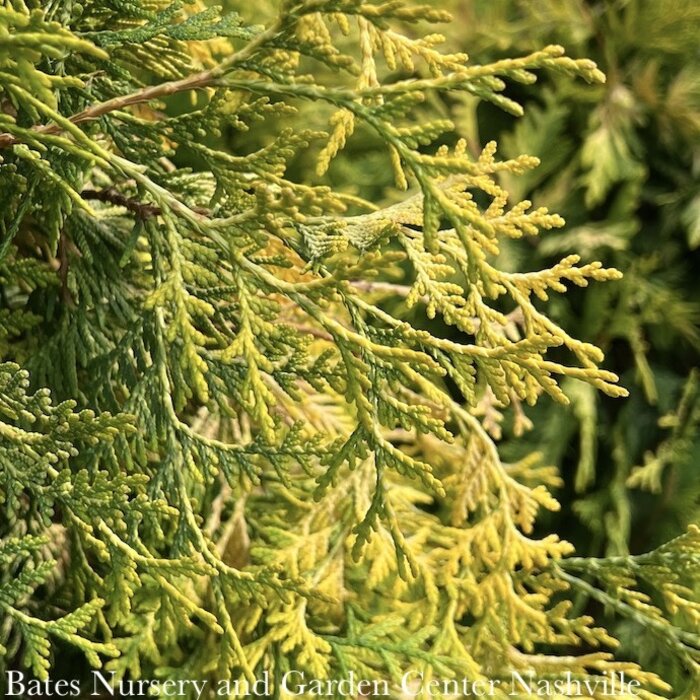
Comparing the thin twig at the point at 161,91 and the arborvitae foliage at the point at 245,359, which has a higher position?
the thin twig at the point at 161,91

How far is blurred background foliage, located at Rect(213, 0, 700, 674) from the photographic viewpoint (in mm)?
2566

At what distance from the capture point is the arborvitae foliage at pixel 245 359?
1.19 m

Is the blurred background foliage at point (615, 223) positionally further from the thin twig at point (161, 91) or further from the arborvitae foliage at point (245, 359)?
the thin twig at point (161, 91)

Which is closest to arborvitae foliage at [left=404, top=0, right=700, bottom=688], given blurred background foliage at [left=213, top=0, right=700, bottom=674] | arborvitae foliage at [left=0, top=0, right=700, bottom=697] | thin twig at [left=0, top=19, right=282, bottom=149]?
blurred background foliage at [left=213, top=0, right=700, bottom=674]

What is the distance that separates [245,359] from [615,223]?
1900 millimetres

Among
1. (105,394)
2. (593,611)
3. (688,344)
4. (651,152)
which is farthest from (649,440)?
(105,394)

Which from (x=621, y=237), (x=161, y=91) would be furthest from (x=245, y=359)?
(x=621, y=237)

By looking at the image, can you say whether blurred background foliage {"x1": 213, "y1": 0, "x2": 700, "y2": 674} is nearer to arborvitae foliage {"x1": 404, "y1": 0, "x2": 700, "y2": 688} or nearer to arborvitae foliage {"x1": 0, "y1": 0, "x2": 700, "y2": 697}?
arborvitae foliage {"x1": 404, "y1": 0, "x2": 700, "y2": 688}

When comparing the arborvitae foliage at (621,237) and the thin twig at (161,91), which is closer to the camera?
the thin twig at (161,91)

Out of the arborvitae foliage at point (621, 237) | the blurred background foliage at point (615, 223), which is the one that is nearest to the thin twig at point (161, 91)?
the blurred background foliage at point (615, 223)

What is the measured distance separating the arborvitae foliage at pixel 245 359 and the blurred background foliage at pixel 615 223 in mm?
934

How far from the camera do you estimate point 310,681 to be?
5.45 feet

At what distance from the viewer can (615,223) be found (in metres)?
2.68

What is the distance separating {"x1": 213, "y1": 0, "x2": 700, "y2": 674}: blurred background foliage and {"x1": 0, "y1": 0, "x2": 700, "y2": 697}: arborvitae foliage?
0.93m
